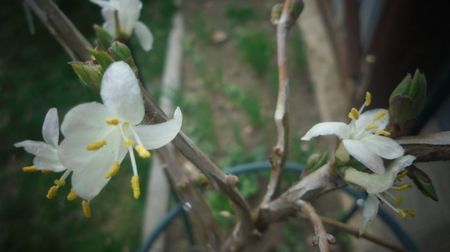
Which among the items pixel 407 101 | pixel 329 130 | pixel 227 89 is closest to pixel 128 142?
pixel 329 130

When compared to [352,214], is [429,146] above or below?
above

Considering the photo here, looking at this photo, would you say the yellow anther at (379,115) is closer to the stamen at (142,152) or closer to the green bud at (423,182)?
the green bud at (423,182)

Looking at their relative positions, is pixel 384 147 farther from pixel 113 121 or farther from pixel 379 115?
pixel 113 121

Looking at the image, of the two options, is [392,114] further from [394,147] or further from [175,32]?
[175,32]

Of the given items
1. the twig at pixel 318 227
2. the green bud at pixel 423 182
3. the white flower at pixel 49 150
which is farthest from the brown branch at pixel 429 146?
the white flower at pixel 49 150

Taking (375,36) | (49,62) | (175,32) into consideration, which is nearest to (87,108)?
(375,36)

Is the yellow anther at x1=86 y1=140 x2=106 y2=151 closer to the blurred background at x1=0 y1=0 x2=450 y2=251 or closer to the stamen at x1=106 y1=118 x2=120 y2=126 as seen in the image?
the stamen at x1=106 y1=118 x2=120 y2=126
